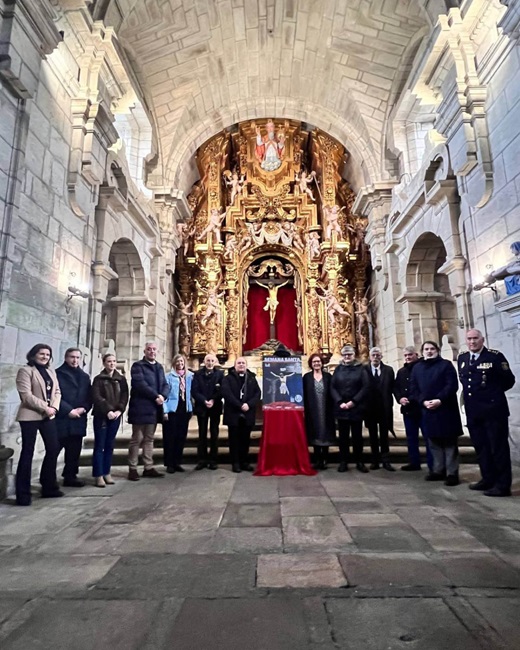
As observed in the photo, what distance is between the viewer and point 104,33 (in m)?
5.97

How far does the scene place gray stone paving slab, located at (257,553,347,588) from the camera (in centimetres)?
188

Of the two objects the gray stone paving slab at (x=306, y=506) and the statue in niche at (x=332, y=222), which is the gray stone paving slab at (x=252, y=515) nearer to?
the gray stone paving slab at (x=306, y=506)

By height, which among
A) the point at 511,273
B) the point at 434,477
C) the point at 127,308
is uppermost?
the point at 127,308

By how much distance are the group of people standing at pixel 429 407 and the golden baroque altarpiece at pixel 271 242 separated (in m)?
6.87

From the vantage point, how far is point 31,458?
3.40 m

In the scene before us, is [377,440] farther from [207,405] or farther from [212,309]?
[212,309]

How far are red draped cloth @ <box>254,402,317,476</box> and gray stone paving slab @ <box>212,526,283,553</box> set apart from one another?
5.94ft

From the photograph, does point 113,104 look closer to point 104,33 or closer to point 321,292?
point 104,33

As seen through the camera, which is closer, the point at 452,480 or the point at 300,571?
the point at 300,571

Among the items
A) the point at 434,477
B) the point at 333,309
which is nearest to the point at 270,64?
the point at 333,309

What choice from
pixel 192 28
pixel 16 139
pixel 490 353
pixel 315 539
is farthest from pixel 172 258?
pixel 315 539

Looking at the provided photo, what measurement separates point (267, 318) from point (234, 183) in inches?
Answer: 181

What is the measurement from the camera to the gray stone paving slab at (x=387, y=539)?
7.57 ft

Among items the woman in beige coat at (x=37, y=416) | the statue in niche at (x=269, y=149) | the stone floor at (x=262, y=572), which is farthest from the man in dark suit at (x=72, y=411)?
the statue in niche at (x=269, y=149)
